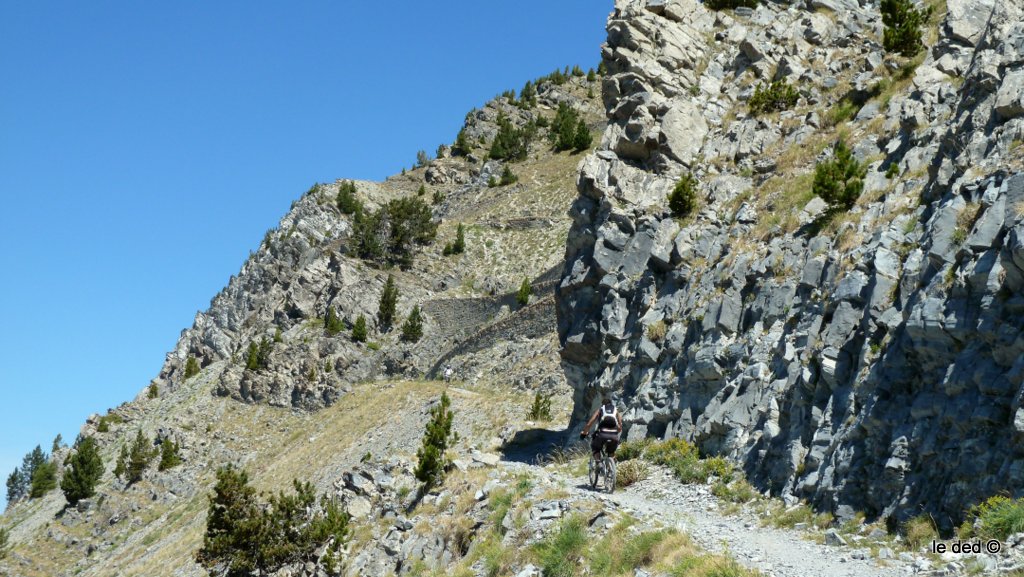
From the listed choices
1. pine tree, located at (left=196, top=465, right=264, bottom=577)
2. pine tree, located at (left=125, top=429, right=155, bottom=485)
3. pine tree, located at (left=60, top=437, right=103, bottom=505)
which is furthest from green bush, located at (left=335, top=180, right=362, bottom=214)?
pine tree, located at (left=196, top=465, right=264, bottom=577)

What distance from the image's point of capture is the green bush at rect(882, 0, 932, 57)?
21.2 metres

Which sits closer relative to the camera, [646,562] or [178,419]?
[646,562]

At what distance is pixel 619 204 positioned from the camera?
23.0 meters

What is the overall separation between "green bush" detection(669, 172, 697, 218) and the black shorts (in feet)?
28.0

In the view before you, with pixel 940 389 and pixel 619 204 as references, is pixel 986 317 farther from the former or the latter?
pixel 619 204

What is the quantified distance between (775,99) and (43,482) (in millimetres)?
58988

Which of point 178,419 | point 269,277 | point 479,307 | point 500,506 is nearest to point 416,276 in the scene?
point 479,307

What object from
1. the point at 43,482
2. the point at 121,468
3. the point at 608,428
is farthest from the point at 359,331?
the point at 608,428

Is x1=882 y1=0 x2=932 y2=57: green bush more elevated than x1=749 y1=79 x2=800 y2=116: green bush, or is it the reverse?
x1=882 y1=0 x2=932 y2=57: green bush

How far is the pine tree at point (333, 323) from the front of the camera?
193 feet

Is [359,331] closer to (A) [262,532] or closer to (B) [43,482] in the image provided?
(B) [43,482]

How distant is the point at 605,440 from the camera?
564 inches

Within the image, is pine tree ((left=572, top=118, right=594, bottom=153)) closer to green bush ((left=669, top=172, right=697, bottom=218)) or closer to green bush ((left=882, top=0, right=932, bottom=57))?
green bush ((left=882, top=0, right=932, bottom=57))

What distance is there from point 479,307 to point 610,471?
44.8 meters
